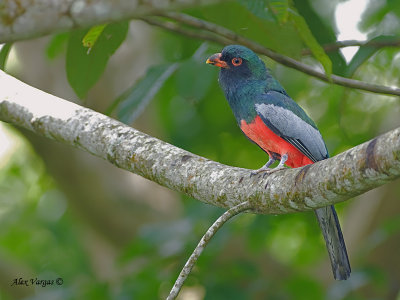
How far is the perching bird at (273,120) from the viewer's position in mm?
4090

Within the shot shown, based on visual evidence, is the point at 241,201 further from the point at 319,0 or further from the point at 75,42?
the point at 319,0

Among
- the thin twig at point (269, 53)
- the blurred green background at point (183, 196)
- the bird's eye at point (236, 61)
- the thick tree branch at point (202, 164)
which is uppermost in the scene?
the thin twig at point (269, 53)

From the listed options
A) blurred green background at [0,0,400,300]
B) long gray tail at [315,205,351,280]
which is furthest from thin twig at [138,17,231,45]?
long gray tail at [315,205,351,280]

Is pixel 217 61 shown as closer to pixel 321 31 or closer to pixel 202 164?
pixel 321 31

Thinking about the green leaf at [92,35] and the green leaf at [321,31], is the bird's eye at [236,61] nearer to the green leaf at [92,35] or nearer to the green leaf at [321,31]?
the green leaf at [321,31]

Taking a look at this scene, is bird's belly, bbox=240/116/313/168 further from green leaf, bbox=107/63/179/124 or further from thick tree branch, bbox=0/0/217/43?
thick tree branch, bbox=0/0/217/43

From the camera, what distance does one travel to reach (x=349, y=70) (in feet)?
13.4

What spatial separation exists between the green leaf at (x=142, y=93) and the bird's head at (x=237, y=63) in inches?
17.5

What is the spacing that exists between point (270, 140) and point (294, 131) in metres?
0.20

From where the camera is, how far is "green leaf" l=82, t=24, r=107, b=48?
3.72m

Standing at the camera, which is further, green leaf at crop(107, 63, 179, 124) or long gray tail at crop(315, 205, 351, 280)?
green leaf at crop(107, 63, 179, 124)

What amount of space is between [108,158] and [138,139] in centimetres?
21

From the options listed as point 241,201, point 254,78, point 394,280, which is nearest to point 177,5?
point 241,201

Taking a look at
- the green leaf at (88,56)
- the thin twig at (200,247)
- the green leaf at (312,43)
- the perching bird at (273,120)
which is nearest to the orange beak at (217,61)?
the perching bird at (273,120)
